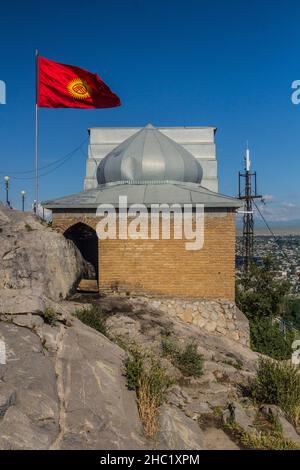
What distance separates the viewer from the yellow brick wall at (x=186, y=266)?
11.8 meters

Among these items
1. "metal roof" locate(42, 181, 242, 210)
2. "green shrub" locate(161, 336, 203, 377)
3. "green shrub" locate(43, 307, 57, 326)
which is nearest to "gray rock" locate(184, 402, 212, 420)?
"green shrub" locate(161, 336, 203, 377)

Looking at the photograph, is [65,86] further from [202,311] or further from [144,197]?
[202,311]

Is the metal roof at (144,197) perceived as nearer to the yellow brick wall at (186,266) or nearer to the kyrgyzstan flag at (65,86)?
the yellow brick wall at (186,266)

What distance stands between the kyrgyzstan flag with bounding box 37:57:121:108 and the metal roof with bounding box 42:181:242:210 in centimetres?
364

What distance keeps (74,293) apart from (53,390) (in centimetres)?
661

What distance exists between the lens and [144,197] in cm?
1232

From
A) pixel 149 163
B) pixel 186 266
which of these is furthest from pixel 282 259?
pixel 186 266

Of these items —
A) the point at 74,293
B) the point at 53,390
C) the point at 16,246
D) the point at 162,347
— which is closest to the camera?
the point at 53,390

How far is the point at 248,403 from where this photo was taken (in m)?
6.66

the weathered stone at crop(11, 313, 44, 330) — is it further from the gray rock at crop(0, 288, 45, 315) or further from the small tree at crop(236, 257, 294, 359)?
the small tree at crop(236, 257, 294, 359)

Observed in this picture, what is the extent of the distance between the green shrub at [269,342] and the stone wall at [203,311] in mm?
1638

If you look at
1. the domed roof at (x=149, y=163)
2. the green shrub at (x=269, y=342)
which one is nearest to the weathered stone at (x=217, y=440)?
the green shrub at (x=269, y=342)
